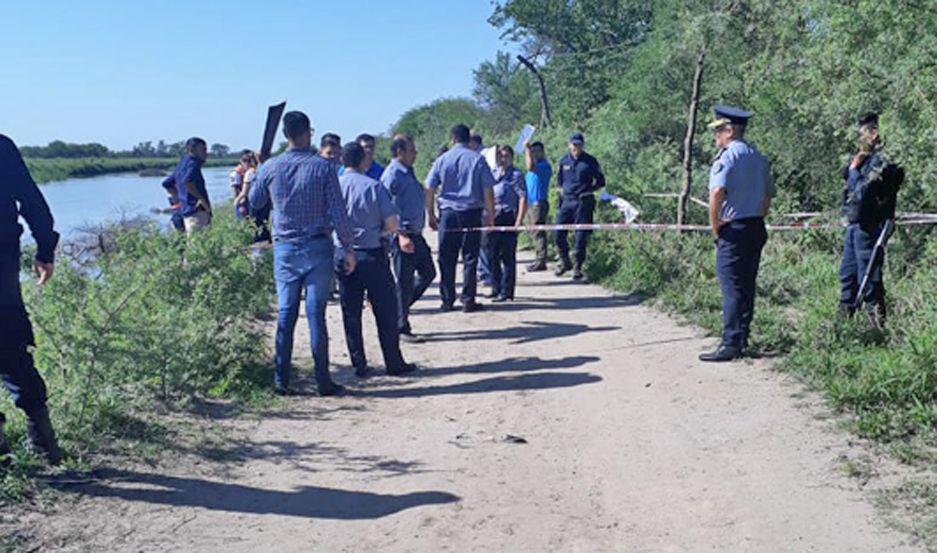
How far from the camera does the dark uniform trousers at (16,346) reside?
4.30 m

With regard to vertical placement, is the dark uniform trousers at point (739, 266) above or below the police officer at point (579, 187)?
below

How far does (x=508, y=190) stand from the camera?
35.2 ft

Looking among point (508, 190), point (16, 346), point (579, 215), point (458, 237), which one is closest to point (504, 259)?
point (458, 237)

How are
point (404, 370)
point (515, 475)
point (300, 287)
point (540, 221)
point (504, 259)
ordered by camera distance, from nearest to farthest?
point (515, 475) < point (300, 287) < point (404, 370) < point (504, 259) < point (540, 221)

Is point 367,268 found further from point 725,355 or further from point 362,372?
point 725,355

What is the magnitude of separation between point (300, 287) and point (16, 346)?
2.22 m

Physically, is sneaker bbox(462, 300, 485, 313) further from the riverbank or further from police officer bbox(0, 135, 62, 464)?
the riverbank

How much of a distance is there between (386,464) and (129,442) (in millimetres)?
1553

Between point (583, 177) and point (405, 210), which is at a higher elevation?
point (583, 177)

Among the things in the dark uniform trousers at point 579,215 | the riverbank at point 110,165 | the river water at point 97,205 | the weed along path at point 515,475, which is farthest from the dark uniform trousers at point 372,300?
the riverbank at point 110,165

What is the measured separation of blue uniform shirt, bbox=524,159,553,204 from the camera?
11930 mm

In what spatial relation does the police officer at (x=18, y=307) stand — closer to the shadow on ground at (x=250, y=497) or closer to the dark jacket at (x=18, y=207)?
the dark jacket at (x=18, y=207)

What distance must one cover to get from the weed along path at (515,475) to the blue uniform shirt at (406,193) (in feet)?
6.22

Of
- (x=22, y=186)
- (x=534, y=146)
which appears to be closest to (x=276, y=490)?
(x=22, y=186)
